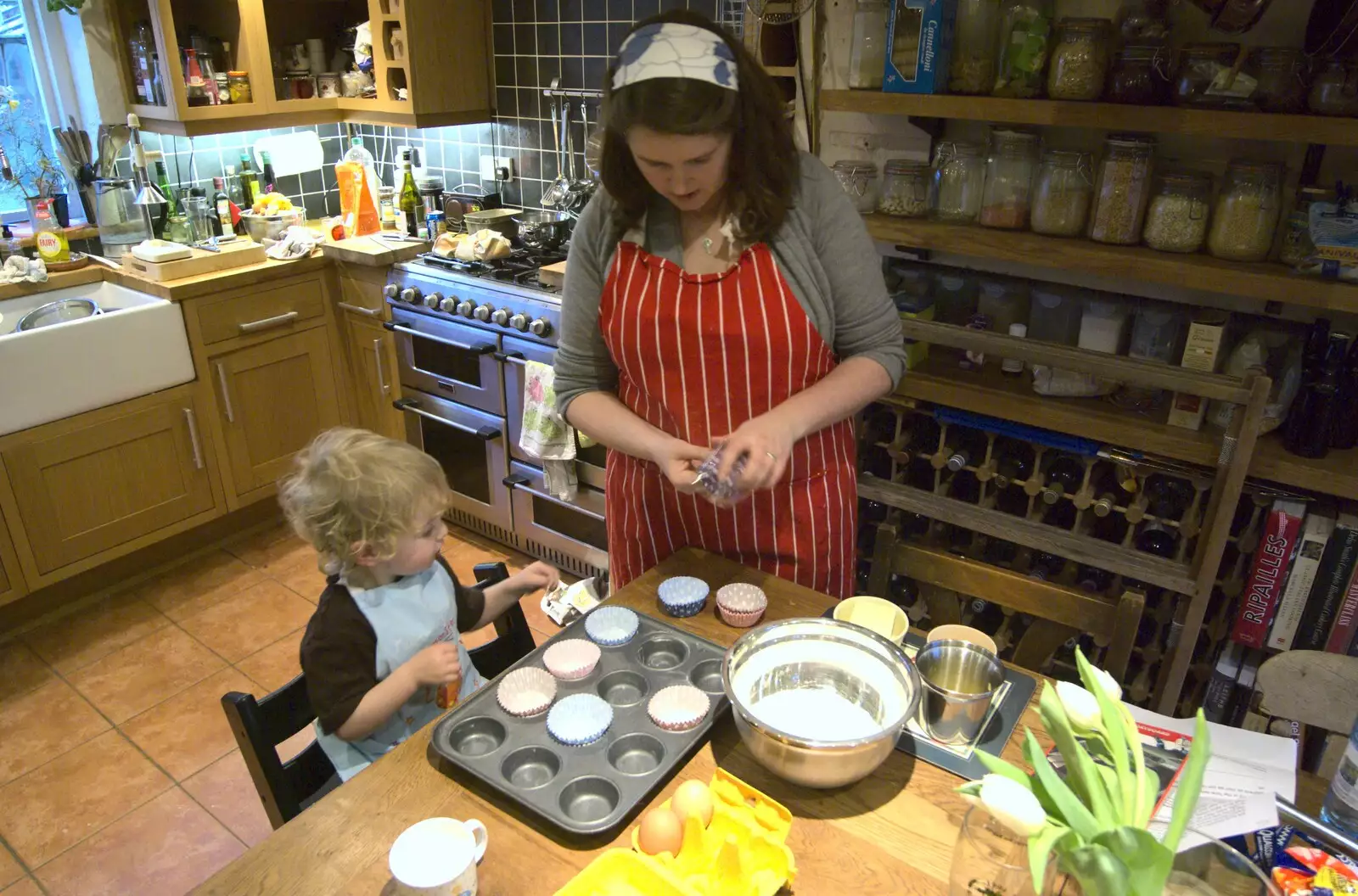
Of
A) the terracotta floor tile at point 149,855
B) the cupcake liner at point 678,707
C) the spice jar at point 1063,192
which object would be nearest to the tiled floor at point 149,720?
the terracotta floor tile at point 149,855

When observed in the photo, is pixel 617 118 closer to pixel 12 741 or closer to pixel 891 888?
pixel 891 888

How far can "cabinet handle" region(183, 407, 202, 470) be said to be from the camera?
274 centimetres

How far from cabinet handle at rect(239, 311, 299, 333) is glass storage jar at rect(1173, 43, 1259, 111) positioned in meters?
2.56

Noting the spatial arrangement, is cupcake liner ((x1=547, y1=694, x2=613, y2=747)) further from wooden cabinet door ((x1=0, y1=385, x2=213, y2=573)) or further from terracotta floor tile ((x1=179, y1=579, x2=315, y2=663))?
wooden cabinet door ((x1=0, y1=385, x2=213, y2=573))

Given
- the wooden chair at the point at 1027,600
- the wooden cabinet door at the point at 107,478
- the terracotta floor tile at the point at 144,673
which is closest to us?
the wooden chair at the point at 1027,600

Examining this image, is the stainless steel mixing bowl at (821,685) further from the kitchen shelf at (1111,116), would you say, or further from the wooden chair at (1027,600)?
the kitchen shelf at (1111,116)

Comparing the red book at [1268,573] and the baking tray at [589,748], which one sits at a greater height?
the baking tray at [589,748]

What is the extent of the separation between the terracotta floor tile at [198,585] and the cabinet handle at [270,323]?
0.77 meters

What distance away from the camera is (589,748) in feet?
3.21

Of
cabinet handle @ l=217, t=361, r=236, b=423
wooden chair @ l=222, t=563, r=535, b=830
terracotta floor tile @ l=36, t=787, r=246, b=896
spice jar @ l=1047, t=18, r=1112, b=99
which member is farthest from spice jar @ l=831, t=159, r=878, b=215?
cabinet handle @ l=217, t=361, r=236, b=423

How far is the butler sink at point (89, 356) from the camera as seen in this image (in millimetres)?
2348

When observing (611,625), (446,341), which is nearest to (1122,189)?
(611,625)

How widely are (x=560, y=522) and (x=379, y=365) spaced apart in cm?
89

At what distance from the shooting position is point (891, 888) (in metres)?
0.84
